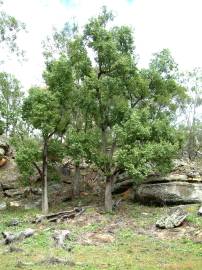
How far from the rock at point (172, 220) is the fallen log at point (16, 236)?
8129mm

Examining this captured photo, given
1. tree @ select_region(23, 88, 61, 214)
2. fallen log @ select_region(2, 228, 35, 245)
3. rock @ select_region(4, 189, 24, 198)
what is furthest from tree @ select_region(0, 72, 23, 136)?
fallen log @ select_region(2, 228, 35, 245)

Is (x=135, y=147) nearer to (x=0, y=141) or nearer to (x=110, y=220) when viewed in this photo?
(x=110, y=220)

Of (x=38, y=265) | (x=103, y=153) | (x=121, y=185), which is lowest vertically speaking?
(x=38, y=265)

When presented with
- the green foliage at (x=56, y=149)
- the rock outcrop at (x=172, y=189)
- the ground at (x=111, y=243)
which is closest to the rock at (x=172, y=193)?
the rock outcrop at (x=172, y=189)

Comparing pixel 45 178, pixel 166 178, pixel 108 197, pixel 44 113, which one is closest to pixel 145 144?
pixel 166 178

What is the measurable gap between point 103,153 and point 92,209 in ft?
14.2

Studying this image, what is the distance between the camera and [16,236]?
2470 cm

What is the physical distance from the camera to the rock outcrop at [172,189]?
1281 inches

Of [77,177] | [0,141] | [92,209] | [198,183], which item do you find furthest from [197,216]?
[0,141]

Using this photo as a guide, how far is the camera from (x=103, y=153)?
109ft

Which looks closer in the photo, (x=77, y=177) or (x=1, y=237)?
(x=1, y=237)

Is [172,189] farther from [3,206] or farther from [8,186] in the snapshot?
[8,186]

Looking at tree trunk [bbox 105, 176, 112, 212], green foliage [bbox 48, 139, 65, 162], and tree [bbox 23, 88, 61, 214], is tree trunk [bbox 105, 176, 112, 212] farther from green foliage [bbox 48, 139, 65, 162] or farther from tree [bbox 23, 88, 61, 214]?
tree [bbox 23, 88, 61, 214]

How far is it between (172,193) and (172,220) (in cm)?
537
